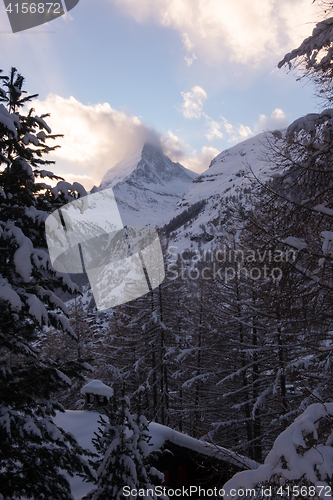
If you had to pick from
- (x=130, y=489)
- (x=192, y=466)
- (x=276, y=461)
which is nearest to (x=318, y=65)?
(x=276, y=461)

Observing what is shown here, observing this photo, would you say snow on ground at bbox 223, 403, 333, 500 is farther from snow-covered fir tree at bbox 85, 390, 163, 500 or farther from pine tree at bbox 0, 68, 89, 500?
pine tree at bbox 0, 68, 89, 500

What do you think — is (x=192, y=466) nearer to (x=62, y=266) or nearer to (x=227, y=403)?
(x=227, y=403)

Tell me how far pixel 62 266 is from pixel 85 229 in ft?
3.20

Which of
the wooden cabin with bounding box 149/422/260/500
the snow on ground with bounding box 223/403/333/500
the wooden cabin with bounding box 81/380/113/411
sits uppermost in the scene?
the wooden cabin with bounding box 81/380/113/411

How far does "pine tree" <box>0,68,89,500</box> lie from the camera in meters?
4.25

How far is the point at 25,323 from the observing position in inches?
204

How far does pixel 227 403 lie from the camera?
1282 centimetres

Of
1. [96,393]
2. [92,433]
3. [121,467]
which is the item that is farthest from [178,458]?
[121,467]

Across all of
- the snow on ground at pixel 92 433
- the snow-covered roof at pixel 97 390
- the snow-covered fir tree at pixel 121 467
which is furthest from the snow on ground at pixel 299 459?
the snow-covered roof at pixel 97 390

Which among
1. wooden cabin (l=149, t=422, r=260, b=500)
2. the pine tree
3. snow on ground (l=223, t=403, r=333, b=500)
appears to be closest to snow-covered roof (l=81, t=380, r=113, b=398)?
wooden cabin (l=149, t=422, r=260, b=500)

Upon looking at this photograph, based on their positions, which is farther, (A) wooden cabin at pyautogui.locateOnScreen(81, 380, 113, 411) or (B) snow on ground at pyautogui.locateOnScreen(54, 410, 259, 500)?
(A) wooden cabin at pyautogui.locateOnScreen(81, 380, 113, 411)

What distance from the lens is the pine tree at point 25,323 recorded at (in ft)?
13.9

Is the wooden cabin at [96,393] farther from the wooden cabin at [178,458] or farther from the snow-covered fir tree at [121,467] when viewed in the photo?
the snow-covered fir tree at [121,467]

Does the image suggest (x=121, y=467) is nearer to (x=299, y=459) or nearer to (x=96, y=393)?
(x=299, y=459)
